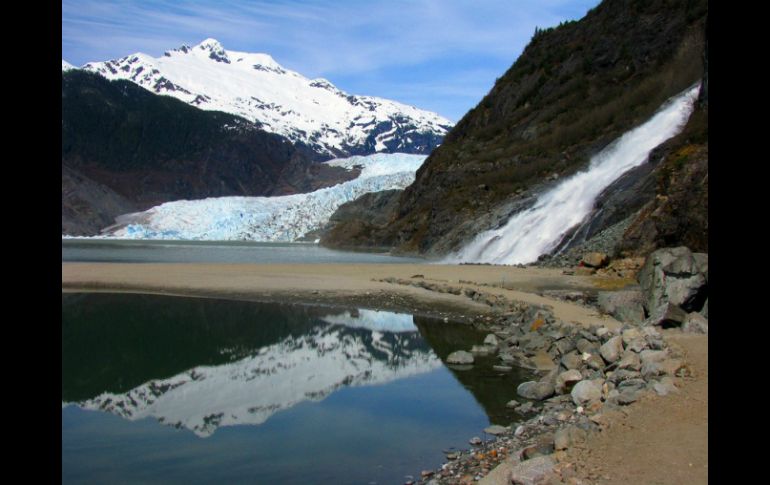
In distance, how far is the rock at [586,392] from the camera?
7.27 metres

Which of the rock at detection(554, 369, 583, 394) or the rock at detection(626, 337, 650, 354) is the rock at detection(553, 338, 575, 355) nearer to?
the rock at detection(554, 369, 583, 394)

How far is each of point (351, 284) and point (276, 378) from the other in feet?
42.1

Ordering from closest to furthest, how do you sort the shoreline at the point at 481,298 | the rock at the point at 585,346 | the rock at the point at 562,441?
the shoreline at the point at 481,298, the rock at the point at 562,441, the rock at the point at 585,346

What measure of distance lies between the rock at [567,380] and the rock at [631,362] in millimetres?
946

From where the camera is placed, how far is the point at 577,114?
149 feet

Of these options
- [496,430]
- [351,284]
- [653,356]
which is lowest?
[496,430]

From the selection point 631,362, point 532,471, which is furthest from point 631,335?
point 532,471

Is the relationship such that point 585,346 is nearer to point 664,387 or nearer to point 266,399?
point 664,387

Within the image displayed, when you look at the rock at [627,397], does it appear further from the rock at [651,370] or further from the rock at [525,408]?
the rock at [525,408]

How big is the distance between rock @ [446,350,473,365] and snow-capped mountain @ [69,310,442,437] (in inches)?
10.3

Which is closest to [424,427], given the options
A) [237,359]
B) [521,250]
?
[237,359]

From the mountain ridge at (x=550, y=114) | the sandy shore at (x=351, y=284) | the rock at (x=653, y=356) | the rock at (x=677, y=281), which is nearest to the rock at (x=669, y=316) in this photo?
the rock at (x=677, y=281)

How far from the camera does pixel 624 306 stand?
539 inches
